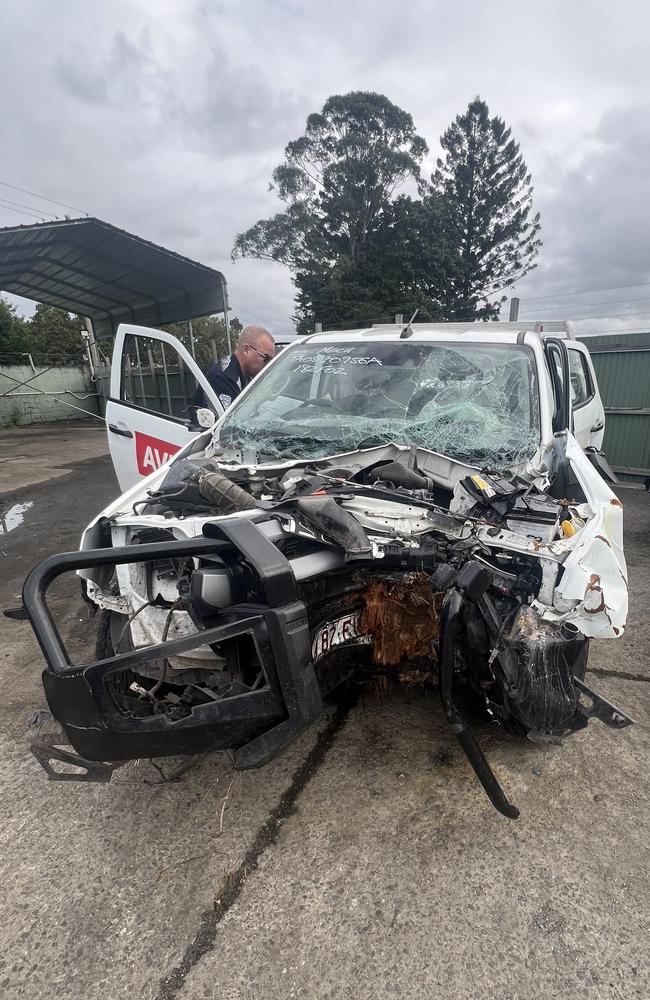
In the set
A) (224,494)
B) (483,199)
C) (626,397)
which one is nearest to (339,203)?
(483,199)

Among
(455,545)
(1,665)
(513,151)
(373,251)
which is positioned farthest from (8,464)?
(513,151)

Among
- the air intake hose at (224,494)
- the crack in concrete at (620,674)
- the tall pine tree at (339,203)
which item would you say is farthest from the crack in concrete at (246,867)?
the tall pine tree at (339,203)

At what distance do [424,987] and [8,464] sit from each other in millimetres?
11055

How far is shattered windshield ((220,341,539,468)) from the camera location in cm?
278

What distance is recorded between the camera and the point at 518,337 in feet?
11.0

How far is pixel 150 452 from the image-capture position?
414 cm

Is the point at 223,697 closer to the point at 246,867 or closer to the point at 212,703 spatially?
the point at 212,703

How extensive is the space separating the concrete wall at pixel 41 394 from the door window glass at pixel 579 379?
52.9 ft

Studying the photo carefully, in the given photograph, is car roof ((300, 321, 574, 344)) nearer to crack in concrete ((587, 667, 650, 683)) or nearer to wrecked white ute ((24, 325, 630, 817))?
wrecked white ute ((24, 325, 630, 817))

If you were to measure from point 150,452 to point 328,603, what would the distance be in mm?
2516

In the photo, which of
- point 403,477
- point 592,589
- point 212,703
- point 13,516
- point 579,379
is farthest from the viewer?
point 13,516

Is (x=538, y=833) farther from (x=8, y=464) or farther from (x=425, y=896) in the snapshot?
(x=8, y=464)

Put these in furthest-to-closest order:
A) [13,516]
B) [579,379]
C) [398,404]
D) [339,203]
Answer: [339,203] → [13,516] → [579,379] → [398,404]

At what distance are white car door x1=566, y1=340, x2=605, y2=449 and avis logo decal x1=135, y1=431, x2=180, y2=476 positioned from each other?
309 cm
